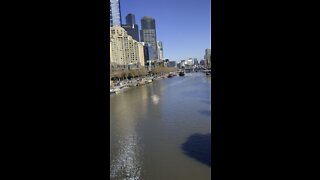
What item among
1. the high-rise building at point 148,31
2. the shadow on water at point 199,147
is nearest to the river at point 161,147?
the shadow on water at point 199,147

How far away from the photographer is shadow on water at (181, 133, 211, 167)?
480 centimetres

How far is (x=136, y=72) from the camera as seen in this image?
34.2 meters

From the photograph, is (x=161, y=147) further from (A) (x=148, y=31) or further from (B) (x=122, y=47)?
(A) (x=148, y=31)

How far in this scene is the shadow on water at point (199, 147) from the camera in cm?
480

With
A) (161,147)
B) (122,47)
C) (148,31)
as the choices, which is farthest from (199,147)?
(148,31)

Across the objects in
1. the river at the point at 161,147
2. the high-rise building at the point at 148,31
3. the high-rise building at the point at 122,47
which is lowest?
the river at the point at 161,147

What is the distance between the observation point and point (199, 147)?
17.9 feet

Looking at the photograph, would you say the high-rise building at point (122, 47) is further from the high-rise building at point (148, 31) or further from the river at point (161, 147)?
the high-rise building at point (148, 31)

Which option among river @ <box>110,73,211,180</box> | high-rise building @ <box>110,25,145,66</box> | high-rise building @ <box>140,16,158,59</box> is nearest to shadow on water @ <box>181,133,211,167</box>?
river @ <box>110,73,211,180</box>

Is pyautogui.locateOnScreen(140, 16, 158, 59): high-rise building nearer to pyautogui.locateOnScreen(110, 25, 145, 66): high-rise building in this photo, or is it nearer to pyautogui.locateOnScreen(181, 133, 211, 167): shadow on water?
pyautogui.locateOnScreen(110, 25, 145, 66): high-rise building
